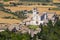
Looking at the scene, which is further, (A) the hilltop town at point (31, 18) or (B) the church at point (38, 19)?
(B) the church at point (38, 19)

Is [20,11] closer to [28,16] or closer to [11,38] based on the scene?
[28,16]

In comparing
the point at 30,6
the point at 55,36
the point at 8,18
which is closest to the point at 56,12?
the point at 30,6

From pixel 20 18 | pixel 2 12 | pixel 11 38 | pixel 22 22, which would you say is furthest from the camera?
pixel 2 12

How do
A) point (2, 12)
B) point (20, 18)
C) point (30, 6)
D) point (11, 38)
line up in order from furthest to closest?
point (30, 6) < point (2, 12) < point (20, 18) < point (11, 38)

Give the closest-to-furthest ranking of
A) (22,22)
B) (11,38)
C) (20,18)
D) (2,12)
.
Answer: (11,38) < (22,22) < (20,18) < (2,12)

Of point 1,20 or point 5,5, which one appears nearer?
point 1,20

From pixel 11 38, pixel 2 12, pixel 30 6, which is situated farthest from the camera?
pixel 30 6

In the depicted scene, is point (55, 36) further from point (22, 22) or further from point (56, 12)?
point (56, 12)

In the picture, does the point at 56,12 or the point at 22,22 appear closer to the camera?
the point at 22,22

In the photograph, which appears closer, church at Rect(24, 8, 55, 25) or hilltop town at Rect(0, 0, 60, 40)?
hilltop town at Rect(0, 0, 60, 40)
